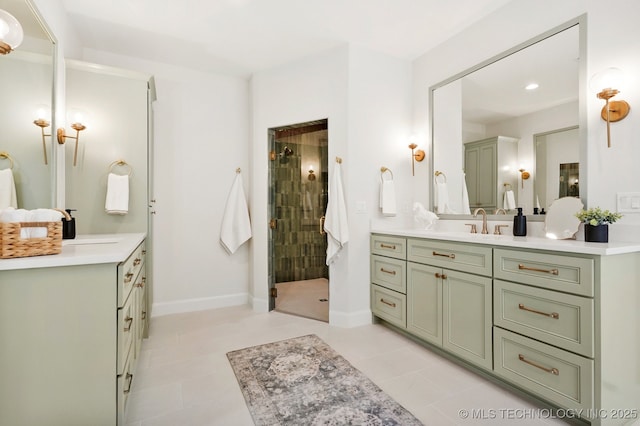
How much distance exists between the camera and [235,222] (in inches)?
142

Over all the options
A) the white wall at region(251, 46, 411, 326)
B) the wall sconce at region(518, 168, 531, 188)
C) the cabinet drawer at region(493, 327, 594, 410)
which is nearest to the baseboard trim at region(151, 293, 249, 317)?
the white wall at region(251, 46, 411, 326)

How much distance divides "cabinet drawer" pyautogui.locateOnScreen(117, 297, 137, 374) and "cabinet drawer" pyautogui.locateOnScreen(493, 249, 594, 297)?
208 cm

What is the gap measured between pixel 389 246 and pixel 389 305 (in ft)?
1.80

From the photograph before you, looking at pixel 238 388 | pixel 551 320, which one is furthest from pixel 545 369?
pixel 238 388

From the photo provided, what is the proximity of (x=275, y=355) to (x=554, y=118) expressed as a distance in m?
2.68

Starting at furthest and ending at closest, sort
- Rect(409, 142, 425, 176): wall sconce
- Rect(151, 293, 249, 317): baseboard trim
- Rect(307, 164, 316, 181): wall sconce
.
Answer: Rect(307, 164, 316, 181): wall sconce → Rect(151, 293, 249, 317): baseboard trim → Rect(409, 142, 425, 176): wall sconce

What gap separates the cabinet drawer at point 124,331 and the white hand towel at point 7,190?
75 cm

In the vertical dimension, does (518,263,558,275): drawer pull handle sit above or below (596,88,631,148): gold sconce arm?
below

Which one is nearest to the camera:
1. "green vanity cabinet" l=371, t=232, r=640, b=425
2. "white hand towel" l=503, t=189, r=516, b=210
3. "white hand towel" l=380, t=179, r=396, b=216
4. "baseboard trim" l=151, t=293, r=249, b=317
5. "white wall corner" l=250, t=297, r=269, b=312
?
"green vanity cabinet" l=371, t=232, r=640, b=425

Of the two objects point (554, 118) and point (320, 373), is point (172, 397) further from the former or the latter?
point (554, 118)

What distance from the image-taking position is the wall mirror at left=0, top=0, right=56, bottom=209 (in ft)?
4.90

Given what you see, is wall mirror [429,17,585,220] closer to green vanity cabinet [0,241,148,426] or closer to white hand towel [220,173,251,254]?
white hand towel [220,173,251,254]

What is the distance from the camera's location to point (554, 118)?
216cm

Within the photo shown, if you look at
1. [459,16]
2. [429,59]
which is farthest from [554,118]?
[429,59]
